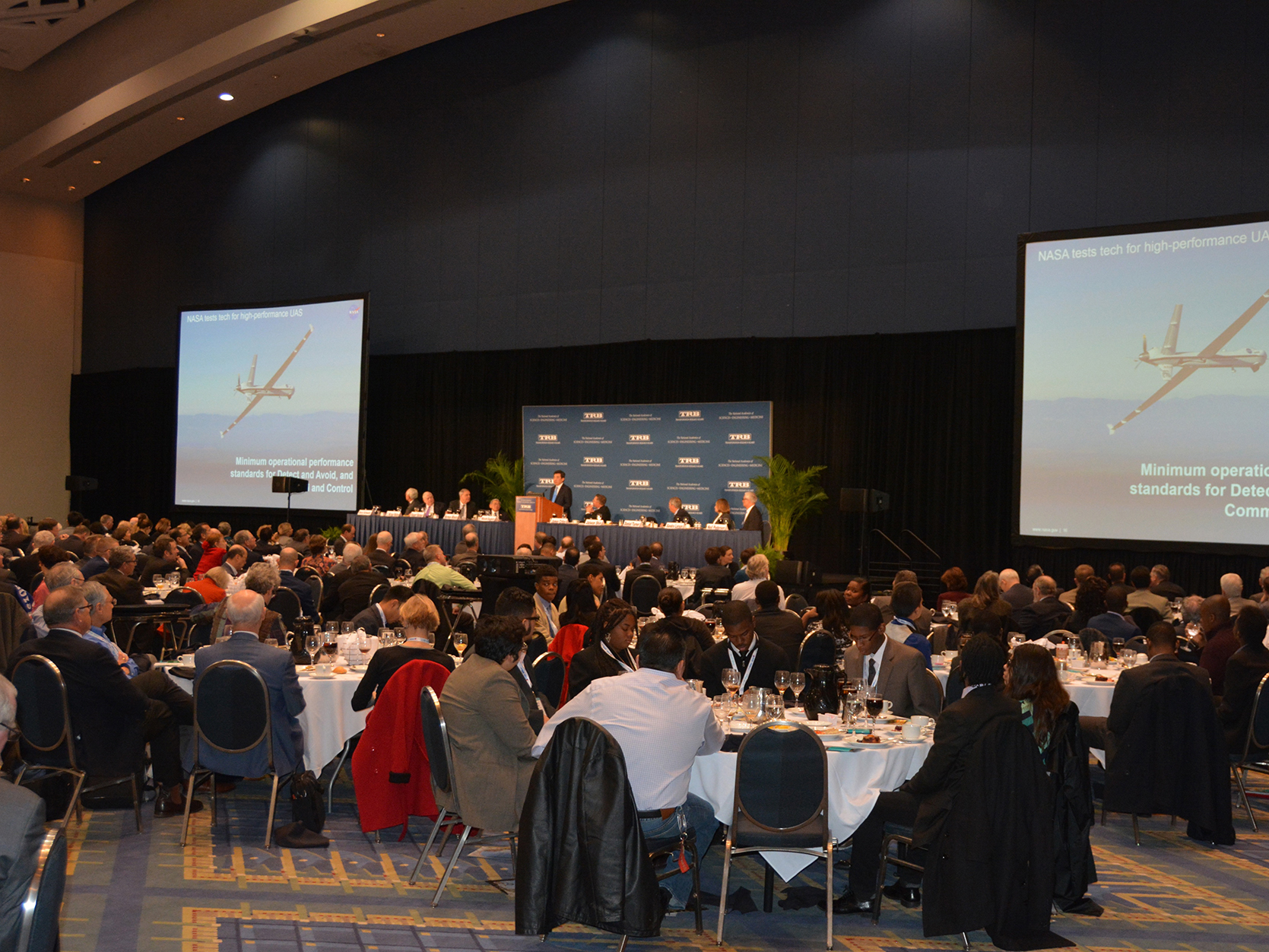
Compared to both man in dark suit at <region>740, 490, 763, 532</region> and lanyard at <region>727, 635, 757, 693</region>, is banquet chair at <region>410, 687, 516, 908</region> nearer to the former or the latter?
lanyard at <region>727, 635, 757, 693</region>

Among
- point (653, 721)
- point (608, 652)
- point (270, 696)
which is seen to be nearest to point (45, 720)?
point (270, 696)

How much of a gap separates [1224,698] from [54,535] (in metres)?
10.1

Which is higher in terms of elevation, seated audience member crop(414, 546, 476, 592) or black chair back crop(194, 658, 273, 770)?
seated audience member crop(414, 546, 476, 592)

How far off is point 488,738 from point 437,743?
23 cm

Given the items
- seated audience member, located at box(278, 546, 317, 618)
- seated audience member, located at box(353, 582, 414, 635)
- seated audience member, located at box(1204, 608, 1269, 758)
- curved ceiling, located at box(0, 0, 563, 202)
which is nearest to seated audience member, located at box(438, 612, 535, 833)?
seated audience member, located at box(353, 582, 414, 635)

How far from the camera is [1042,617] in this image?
7.89 meters

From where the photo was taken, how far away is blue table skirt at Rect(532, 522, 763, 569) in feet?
46.2

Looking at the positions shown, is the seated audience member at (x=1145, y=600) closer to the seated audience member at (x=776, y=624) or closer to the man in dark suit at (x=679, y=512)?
the seated audience member at (x=776, y=624)

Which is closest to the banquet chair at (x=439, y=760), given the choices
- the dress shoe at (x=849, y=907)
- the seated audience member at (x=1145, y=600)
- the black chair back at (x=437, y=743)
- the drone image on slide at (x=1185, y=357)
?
the black chair back at (x=437, y=743)

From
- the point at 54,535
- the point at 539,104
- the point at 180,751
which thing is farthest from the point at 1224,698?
the point at 539,104

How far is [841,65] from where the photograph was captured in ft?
50.3

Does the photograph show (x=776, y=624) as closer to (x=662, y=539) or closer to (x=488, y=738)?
(x=488, y=738)

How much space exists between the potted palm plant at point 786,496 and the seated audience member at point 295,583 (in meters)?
7.69

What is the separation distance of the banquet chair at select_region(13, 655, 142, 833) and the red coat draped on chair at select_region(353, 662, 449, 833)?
1195mm
